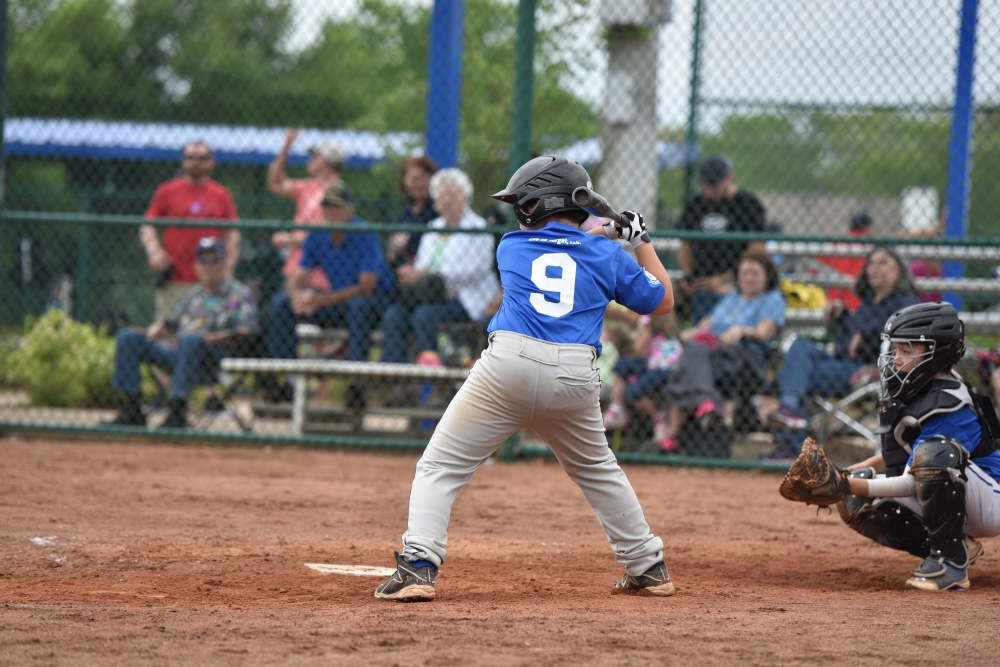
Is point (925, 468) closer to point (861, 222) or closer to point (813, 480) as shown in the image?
point (813, 480)

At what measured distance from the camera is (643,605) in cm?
352

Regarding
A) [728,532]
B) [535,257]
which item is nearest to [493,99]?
[728,532]

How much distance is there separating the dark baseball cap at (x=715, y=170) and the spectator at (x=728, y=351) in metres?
0.67

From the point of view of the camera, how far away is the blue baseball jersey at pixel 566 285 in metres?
3.61

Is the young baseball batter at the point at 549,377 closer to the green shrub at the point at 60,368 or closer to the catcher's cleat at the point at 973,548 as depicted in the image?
the catcher's cleat at the point at 973,548

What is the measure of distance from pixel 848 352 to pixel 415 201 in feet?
10.4

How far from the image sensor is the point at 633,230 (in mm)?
3711

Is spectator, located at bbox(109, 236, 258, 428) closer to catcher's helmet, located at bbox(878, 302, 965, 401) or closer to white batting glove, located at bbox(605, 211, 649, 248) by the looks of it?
white batting glove, located at bbox(605, 211, 649, 248)

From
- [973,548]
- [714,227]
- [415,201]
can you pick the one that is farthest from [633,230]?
[415,201]

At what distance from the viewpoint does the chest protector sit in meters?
4.12

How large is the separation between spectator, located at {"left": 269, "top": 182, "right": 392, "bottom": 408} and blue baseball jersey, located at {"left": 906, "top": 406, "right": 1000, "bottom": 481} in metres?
4.20

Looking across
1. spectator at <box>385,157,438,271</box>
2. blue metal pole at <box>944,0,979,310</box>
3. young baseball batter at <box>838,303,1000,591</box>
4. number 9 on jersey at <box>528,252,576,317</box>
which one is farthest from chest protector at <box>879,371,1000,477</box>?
spectator at <box>385,157,438,271</box>

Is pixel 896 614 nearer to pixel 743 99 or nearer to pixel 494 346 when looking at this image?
pixel 494 346

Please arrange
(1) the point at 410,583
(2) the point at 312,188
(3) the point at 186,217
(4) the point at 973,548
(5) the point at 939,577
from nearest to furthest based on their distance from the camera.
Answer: (1) the point at 410,583 → (5) the point at 939,577 → (4) the point at 973,548 → (3) the point at 186,217 → (2) the point at 312,188
